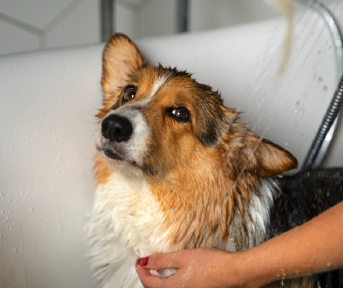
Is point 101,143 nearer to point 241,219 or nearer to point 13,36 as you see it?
point 241,219

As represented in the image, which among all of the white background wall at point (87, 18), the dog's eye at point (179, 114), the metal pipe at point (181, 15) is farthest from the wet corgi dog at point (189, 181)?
the white background wall at point (87, 18)

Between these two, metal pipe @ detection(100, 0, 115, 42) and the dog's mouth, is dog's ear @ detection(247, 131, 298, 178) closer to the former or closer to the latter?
the dog's mouth

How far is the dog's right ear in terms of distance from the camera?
1.53 meters

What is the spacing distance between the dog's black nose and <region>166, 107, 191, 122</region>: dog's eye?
224 millimetres

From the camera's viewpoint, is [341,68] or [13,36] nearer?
A: [341,68]

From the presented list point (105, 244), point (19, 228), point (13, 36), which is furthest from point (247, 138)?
point (13, 36)

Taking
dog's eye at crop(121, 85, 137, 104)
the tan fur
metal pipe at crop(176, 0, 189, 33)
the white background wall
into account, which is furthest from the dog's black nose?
the white background wall

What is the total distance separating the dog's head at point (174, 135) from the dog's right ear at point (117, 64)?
93mm

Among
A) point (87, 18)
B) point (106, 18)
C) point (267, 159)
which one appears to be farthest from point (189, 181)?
point (87, 18)

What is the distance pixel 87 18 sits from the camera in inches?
126

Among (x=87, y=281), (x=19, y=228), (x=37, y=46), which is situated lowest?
(x=87, y=281)

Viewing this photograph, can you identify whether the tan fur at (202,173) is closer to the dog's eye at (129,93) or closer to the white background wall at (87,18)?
the dog's eye at (129,93)

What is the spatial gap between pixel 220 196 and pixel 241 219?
0.12 meters

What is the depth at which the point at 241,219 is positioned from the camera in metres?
1.28
